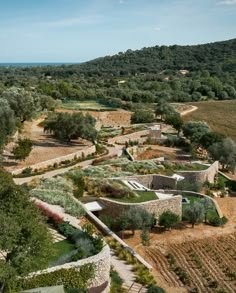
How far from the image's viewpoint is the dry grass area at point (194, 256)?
58.7ft

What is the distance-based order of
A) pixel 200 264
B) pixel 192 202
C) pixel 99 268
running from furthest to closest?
1. pixel 192 202
2. pixel 200 264
3. pixel 99 268

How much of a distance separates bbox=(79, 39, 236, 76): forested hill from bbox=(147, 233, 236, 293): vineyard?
124 meters

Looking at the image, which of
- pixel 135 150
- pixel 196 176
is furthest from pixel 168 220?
pixel 135 150

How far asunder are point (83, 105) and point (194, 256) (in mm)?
59849

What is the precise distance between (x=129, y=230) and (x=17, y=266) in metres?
10.9

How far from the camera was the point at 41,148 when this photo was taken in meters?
40.1

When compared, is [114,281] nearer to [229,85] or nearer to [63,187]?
→ [63,187]

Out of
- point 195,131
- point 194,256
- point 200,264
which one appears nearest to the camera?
point 200,264

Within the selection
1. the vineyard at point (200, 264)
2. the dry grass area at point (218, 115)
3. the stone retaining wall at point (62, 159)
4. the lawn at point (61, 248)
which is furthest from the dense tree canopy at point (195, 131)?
the lawn at point (61, 248)

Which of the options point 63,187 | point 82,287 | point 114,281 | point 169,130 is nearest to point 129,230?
point 63,187

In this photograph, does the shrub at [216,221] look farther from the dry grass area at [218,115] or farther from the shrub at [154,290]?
the dry grass area at [218,115]

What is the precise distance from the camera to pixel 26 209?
14.3 meters

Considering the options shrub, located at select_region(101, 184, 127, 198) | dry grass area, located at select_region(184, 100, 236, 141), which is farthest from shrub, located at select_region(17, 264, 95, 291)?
dry grass area, located at select_region(184, 100, 236, 141)

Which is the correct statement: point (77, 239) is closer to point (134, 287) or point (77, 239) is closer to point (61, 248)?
point (61, 248)
